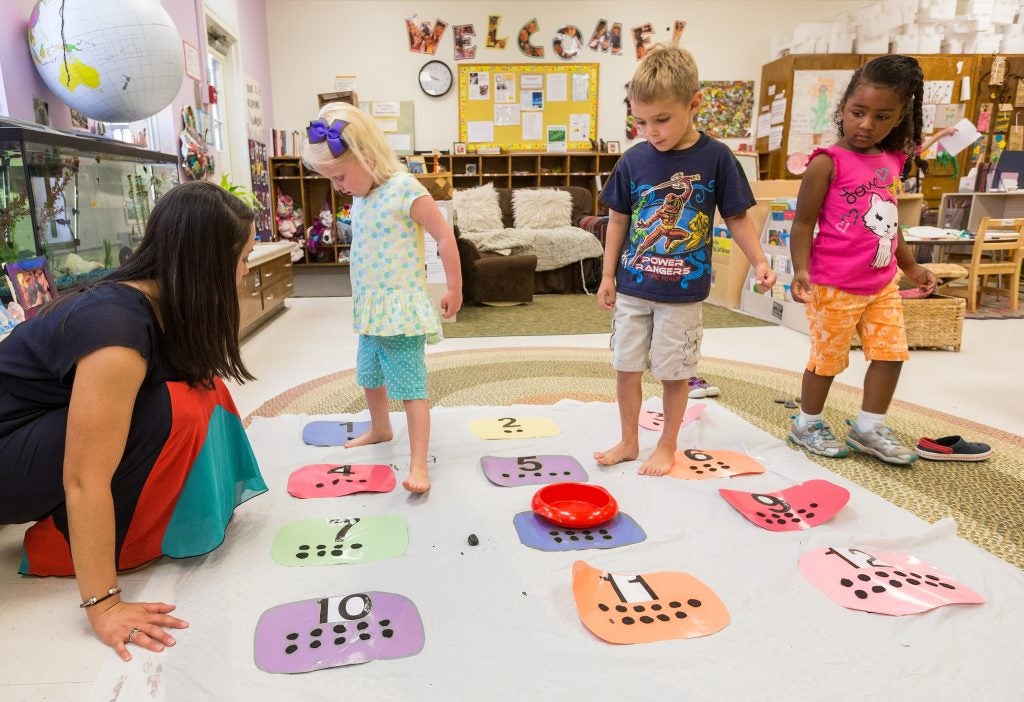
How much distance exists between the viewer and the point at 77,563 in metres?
1.03

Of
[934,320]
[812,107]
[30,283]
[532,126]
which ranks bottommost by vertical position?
[934,320]

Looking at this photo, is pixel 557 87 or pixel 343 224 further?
pixel 557 87

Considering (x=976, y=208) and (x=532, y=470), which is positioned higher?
(x=976, y=208)

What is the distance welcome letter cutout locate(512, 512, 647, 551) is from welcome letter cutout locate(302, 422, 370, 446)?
72 centimetres

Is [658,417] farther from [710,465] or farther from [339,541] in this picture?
[339,541]

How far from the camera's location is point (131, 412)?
1093mm

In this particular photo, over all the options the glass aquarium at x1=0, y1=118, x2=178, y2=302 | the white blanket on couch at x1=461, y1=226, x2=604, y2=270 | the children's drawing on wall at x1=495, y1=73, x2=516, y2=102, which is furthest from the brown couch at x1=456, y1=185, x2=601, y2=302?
the children's drawing on wall at x1=495, y1=73, x2=516, y2=102

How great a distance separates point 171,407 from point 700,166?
1273mm

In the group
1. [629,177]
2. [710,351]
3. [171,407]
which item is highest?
[629,177]

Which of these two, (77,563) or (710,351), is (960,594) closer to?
(77,563)

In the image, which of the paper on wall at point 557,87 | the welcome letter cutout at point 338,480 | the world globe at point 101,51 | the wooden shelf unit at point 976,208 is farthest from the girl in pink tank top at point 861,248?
the paper on wall at point 557,87

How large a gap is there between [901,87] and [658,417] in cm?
113

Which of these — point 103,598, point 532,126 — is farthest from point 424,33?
point 103,598

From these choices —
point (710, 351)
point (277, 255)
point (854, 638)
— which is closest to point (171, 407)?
point (854, 638)
